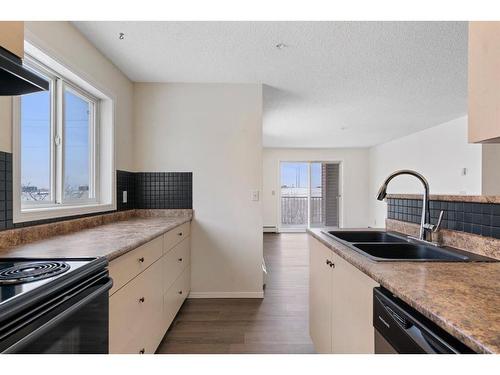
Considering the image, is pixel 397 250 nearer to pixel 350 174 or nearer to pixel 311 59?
pixel 311 59

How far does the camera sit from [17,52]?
1.02 meters

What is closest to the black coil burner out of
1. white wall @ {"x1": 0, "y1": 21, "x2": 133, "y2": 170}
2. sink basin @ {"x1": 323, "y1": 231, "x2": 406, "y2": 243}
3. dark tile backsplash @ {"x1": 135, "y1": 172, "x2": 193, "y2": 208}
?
white wall @ {"x1": 0, "y1": 21, "x2": 133, "y2": 170}

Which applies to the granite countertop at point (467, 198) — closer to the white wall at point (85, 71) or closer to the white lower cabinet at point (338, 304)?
the white lower cabinet at point (338, 304)

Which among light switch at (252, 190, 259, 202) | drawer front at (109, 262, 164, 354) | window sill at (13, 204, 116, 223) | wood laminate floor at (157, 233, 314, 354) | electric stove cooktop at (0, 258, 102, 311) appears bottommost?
wood laminate floor at (157, 233, 314, 354)

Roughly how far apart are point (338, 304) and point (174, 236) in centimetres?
147

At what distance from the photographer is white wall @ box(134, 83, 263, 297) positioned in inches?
119

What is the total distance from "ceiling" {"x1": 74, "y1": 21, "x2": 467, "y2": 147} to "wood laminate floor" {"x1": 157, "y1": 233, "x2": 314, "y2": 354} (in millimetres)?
2292

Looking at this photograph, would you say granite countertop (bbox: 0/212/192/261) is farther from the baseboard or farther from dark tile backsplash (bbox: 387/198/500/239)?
dark tile backsplash (bbox: 387/198/500/239)

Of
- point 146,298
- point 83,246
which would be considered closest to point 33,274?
point 83,246

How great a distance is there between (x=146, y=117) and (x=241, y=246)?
5.70ft

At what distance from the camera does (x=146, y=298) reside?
169 cm

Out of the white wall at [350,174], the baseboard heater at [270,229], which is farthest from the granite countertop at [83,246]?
the white wall at [350,174]

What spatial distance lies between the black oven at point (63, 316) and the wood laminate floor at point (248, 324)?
113 cm

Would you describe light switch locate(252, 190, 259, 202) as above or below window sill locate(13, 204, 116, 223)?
above
